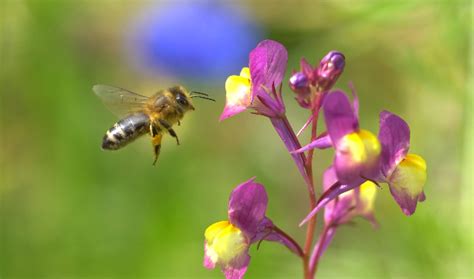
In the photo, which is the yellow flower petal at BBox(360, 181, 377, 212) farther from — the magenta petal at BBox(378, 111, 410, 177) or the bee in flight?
the bee in flight

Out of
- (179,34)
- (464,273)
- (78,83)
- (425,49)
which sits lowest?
(464,273)

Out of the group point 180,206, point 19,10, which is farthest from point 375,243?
point 19,10

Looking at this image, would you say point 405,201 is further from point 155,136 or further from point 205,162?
point 205,162

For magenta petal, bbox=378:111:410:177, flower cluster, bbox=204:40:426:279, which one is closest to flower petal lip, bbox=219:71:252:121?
flower cluster, bbox=204:40:426:279

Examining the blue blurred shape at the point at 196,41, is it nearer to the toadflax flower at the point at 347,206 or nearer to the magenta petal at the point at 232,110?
the toadflax flower at the point at 347,206

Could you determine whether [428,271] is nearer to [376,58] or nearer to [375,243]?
[375,243]

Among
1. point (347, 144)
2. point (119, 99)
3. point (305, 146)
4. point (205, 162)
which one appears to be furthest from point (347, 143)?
point (205, 162)

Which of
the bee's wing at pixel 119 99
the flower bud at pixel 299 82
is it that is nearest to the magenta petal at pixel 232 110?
the flower bud at pixel 299 82
